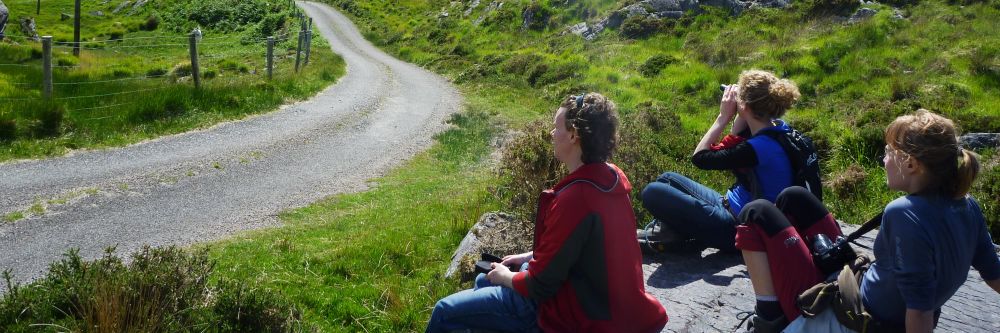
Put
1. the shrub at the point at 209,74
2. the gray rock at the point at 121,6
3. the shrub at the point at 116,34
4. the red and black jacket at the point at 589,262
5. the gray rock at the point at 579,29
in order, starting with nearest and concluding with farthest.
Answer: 1. the red and black jacket at the point at 589,262
2. the shrub at the point at 209,74
3. the gray rock at the point at 579,29
4. the shrub at the point at 116,34
5. the gray rock at the point at 121,6

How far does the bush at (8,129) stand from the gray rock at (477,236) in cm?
808

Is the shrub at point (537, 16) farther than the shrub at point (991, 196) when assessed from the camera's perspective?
Yes

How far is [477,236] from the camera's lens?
5.92 metres

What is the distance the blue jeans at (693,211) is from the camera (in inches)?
180

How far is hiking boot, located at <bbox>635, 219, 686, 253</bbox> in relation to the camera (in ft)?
15.7

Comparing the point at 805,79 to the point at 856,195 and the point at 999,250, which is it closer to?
the point at 856,195

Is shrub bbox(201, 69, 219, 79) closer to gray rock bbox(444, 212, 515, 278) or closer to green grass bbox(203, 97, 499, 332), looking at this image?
green grass bbox(203, 97, 499, 332)

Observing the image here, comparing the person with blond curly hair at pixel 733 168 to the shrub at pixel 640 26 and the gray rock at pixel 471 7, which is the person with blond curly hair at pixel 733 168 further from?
the gray rock at pixel 471 7

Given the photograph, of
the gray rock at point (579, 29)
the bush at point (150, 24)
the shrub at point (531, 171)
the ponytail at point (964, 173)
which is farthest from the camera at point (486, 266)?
the bush at point (150, 24)

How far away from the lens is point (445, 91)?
21922 millimetres

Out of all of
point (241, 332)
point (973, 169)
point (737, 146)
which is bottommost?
point (241, 332)

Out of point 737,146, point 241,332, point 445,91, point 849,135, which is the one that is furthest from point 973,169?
point 445,91

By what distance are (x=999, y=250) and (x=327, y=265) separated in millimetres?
5088

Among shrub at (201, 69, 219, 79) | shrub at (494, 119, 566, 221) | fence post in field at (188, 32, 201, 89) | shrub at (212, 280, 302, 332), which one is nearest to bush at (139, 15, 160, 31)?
shrub at (201, 69, 219, 79)
